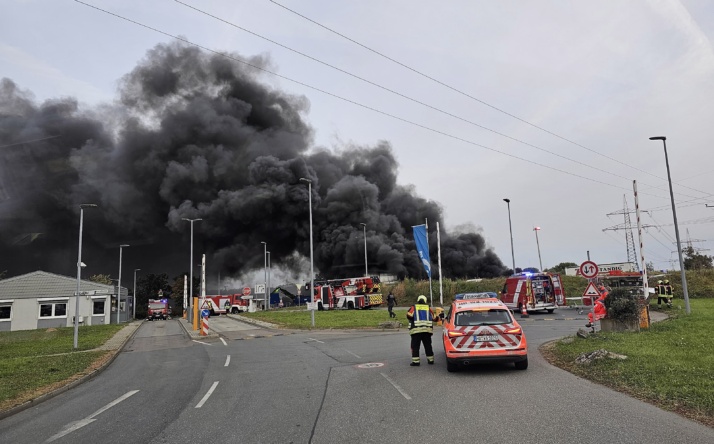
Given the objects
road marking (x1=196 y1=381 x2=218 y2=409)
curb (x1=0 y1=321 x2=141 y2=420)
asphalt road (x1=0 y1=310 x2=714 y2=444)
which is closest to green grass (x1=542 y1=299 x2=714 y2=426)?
asphalt road (x1=0 y1=310 x2=714 y2=444)

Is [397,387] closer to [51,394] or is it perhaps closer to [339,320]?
[51,394]

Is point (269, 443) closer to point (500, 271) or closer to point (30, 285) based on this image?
point (30, 285)

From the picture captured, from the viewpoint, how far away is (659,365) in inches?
353

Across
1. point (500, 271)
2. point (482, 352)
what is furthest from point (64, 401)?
point (500, 271)

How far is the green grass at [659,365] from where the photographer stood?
22.5 feet

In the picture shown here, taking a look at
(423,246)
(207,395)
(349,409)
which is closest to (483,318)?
(349,409)

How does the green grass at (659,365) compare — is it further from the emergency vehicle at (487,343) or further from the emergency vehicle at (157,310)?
the emergency vehicle at (157,310)

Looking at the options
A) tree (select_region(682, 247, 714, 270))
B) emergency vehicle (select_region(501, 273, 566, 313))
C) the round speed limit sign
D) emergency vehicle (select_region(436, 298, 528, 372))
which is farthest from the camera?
tree (select_region(682, 247, 714, 270))

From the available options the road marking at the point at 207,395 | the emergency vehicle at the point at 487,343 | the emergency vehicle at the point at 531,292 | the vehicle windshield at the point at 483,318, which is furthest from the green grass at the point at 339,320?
the road marking at the point at 207,395

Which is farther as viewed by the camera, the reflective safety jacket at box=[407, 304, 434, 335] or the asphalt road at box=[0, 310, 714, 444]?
the reflective safety jacket at box=[407, 304, 434, 335]

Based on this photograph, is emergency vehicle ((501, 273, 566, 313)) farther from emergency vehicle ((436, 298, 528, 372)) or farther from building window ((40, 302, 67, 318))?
building window ((40, 302, 67, 318))

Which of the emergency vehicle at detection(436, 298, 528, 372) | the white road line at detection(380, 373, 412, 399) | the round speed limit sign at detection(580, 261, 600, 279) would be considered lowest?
the white road line at detection(380, 373, 412, 399)

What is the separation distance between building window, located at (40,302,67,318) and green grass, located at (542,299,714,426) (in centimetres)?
4668

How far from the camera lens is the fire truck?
46156mm
